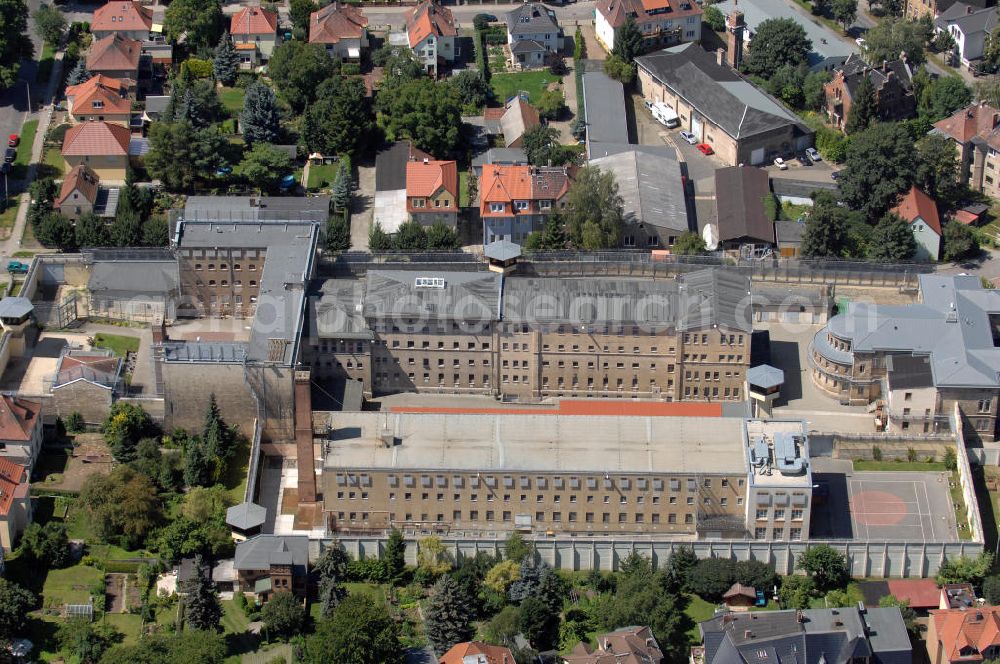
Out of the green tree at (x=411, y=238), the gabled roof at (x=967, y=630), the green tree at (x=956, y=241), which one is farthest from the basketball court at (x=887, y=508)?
the green tree at (x=411, y=238)

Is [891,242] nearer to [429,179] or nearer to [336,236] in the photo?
[429,179]

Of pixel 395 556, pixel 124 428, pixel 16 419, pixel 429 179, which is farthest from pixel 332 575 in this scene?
pixel 429 179

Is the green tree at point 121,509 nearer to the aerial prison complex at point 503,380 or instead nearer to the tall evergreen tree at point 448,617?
the aerial prison complex at point 503,380

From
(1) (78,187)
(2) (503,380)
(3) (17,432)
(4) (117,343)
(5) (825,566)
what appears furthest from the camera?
(1) (78,187)

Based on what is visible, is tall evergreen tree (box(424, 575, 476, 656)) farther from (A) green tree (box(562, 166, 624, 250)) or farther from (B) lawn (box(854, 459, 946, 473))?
(A) green tree (box(562, 166, 624, 250))

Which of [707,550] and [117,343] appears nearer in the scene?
[707,550]

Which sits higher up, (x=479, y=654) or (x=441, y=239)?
(x=441, y=239)

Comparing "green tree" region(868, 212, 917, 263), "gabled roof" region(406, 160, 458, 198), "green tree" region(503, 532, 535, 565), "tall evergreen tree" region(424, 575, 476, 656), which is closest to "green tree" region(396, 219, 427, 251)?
"gabled roof" region(406, 160, 458, 198)
